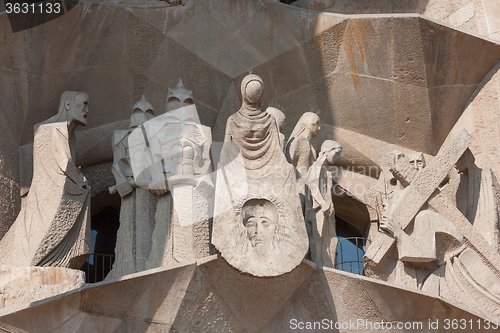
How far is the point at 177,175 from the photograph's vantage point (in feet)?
25.1

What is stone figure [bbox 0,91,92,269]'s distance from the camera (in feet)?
24.2

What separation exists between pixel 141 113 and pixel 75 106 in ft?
1.85

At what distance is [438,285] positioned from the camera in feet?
25.4

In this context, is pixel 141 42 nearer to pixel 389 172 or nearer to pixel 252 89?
pixel 252 89

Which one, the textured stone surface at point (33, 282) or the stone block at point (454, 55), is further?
the stone block at point (454, 55)

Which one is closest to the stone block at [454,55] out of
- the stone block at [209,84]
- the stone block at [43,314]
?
the stone block at [209,84]

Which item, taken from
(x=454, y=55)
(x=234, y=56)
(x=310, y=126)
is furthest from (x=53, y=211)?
(x=454, y=55)

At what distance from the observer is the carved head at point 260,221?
6957 mm

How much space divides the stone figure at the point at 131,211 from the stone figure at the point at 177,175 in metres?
0.11

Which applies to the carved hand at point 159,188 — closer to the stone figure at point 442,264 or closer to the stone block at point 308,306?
the stone block at point 308,306

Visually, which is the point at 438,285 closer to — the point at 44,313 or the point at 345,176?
the point at 345,176

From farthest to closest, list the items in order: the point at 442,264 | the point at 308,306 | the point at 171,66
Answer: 1. the point at 171,66
2. the point at 442,264
3. the point at 308,306

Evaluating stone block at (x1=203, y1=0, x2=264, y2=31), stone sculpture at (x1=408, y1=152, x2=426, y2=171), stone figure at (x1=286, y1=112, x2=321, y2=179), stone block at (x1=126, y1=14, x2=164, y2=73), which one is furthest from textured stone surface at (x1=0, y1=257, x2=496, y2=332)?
stone block at (x1=203, y1=0, x2=264, y2=31)

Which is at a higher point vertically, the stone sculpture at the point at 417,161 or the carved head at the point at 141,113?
the carved head at the point at 141,113
